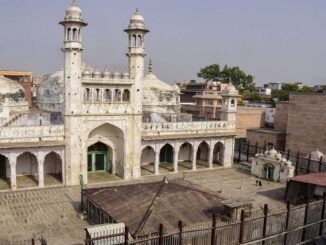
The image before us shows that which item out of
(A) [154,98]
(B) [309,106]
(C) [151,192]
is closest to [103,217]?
(C) [151,192]

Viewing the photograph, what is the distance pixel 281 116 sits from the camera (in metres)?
35.3

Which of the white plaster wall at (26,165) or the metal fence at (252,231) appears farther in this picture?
the white plaster wall at (26,165)

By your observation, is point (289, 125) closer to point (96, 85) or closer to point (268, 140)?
point (268, 140)

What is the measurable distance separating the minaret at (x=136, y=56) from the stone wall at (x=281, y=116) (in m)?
17.7

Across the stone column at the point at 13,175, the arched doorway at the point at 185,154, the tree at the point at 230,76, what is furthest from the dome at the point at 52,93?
the tree at the point at 230,76

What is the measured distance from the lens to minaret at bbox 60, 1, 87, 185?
68.9 ft

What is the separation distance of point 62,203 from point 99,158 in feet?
20.7

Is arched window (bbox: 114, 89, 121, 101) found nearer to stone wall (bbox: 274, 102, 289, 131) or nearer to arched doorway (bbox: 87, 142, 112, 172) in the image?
arched doorway (bbox: 87, 142, 112, 172)

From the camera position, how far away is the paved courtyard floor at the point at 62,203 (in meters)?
15.1

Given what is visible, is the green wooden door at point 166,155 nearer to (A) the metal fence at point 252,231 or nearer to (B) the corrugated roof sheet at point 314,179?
(B) the corrugated roof sheet at point 314,179

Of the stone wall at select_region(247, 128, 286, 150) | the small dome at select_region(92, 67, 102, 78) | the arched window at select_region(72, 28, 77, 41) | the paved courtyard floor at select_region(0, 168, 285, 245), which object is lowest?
the paved courtyard floor at select_region(0, 168, 285, 245)

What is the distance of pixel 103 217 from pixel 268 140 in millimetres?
21482

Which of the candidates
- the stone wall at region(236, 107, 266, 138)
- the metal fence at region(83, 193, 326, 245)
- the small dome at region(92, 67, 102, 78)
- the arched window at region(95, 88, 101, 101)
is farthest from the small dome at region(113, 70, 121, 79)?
the stone wall at region(236, 107, 266, 138)

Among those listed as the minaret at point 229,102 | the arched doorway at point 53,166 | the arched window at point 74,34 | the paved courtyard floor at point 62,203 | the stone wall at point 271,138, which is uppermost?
the arched window at point 74,34
